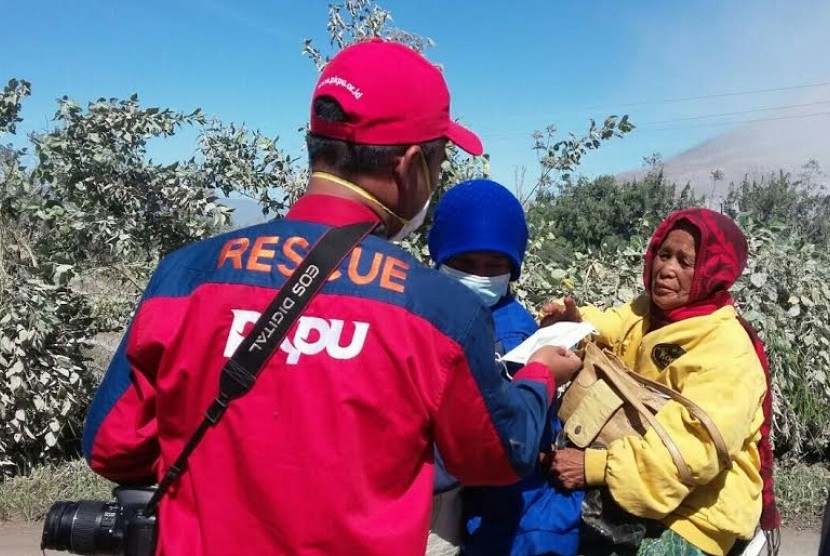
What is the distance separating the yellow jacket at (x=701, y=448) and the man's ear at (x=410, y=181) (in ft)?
2.97

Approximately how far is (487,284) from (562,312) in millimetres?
312

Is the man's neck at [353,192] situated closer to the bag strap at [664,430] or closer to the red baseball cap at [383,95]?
the red baseball cap at [383,95]

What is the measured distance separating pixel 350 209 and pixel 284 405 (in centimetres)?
37

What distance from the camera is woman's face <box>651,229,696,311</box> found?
2.20 meters

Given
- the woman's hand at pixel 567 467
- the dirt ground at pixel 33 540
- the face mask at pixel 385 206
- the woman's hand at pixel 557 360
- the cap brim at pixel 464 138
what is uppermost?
the cap brim at pixel 464 138

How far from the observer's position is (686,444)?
1.88 metres

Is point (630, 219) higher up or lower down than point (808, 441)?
higher up

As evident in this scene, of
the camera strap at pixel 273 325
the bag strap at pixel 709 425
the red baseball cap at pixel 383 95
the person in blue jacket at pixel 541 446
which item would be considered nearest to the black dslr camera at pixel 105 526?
the camera strap at pixel 273 325

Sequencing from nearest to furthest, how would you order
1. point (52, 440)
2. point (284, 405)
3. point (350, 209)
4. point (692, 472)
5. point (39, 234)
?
1. point (284, 405)
2. point (350, 209)
3. point (692, 472)
4. point (52, 440)
5. point (39, 234)

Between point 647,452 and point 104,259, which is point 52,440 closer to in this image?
point 104,259

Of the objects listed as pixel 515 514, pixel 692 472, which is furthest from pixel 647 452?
pixel 515 514

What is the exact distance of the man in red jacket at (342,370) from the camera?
129 cm

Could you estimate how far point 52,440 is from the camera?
4957mm

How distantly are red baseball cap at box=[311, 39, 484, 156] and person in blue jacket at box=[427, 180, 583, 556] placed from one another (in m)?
0.59
